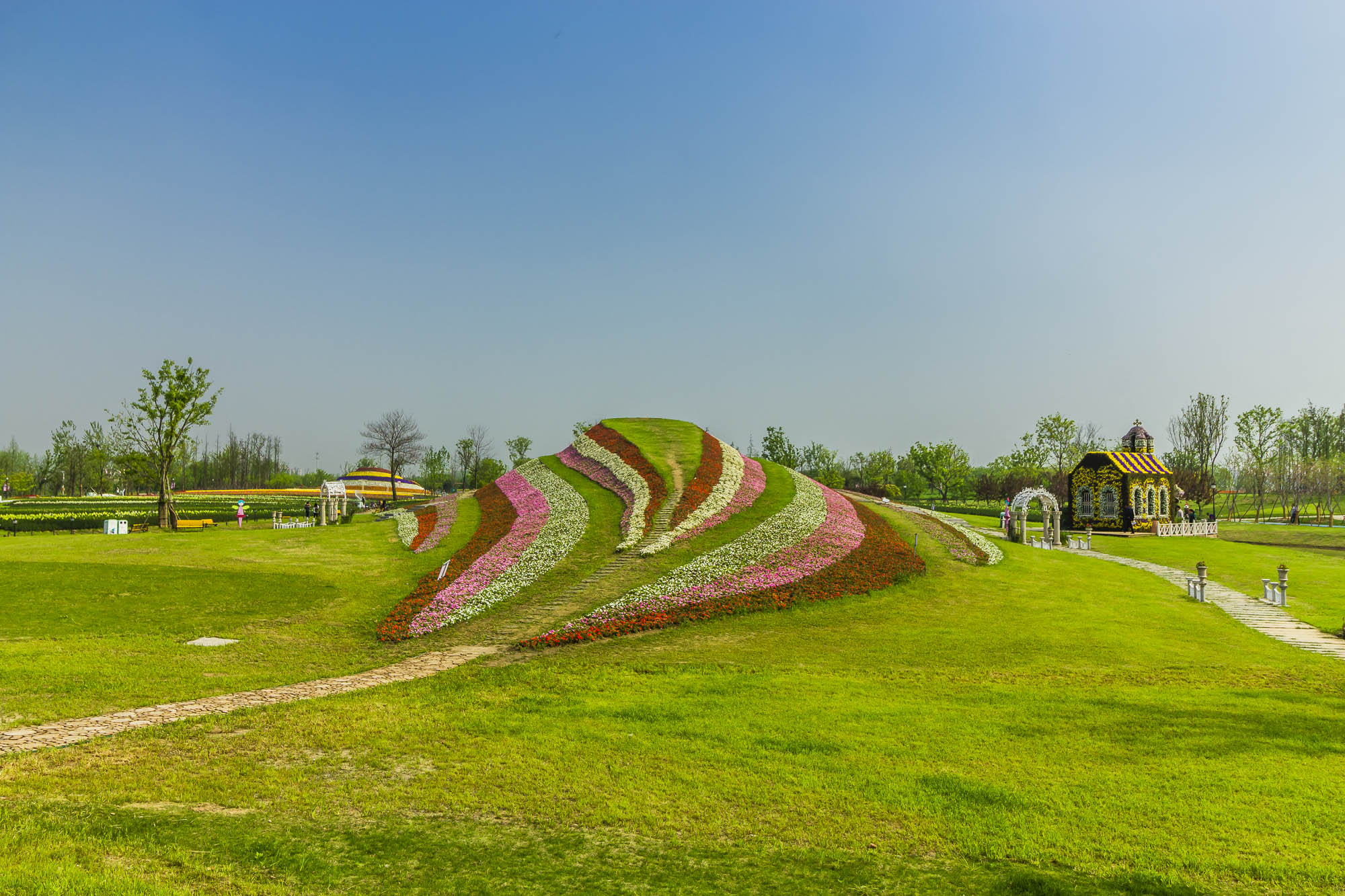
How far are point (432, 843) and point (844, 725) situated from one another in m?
7.42

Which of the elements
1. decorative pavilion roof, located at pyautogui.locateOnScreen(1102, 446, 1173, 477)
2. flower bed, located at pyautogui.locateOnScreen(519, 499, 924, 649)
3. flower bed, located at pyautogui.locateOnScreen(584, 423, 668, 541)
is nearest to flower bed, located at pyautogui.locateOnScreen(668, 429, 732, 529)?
flower bed, located at pyautogui.locateOnScreen(584, 423, 668, 541)

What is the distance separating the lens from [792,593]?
2664 cm

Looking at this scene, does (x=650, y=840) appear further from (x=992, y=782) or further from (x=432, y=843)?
(x=992, y=782)

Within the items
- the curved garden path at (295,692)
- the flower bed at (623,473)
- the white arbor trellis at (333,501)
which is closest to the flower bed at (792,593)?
the curved garden path at (295,692)

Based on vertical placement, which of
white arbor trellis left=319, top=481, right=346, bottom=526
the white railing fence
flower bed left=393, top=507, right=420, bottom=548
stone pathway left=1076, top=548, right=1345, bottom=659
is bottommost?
stone pathway left=1076, top=548, right=1345, bottom=659

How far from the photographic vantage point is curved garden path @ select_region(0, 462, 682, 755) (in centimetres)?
1241

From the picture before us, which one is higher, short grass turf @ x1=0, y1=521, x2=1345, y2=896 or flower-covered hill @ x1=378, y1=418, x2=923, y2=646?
flower-covered hill @ x1=378, y1=418, x2=923, y2=646

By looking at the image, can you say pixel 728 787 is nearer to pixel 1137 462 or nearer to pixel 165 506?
pixel 165 506

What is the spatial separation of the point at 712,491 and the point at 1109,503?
125 feet

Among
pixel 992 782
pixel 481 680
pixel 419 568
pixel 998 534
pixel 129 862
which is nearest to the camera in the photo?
pixel 129 862

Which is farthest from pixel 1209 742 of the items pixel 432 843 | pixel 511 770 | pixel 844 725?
pixel 432 843

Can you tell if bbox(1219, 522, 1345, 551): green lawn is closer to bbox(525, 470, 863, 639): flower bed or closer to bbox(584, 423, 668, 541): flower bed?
bbox(525, 470, 863, 639): flower bed

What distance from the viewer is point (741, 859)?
8.51 metres

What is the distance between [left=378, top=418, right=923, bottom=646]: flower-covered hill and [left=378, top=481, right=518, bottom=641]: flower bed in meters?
0.10
